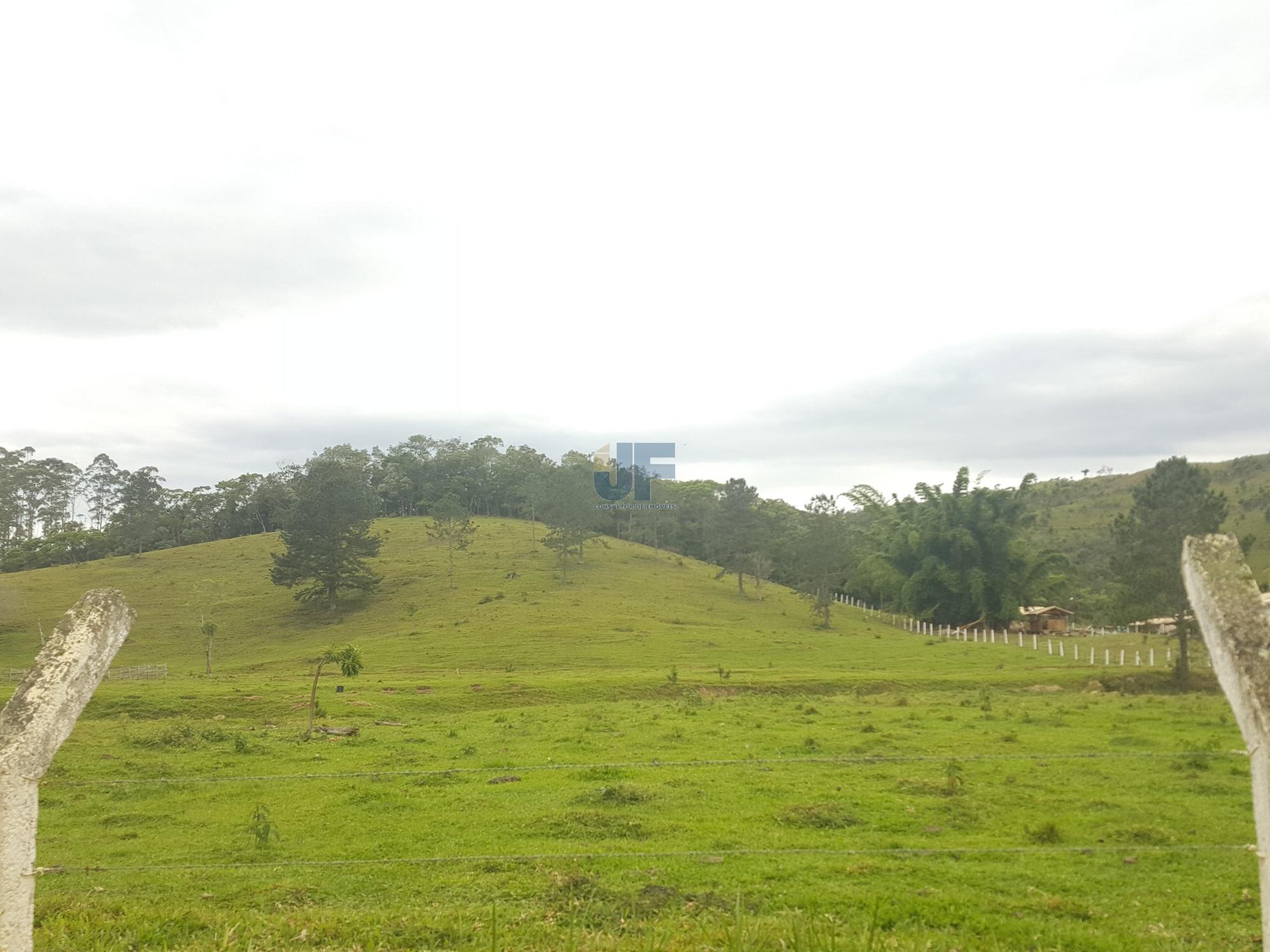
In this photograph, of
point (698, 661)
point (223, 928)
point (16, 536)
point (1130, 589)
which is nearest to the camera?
point (223, 928)

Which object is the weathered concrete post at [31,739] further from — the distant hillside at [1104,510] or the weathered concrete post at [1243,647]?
the distant hillside at [1104,510]

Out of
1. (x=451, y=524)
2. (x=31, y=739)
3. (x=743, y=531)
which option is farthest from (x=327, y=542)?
(x=31, y=739)

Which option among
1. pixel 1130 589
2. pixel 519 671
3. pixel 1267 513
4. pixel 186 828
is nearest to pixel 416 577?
pixel 519 671

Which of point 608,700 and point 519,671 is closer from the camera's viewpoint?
point 608,700

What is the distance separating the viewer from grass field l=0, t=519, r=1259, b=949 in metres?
8.77

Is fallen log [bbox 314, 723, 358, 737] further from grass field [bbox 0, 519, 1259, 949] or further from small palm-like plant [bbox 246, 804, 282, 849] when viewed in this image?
small palm-like plant [bbox 246, 804, 282, 849]

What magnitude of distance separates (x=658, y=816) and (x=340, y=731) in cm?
1460

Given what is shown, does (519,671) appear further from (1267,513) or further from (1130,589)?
(1267,513)

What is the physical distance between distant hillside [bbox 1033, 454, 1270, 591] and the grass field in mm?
60000

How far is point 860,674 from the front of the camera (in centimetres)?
4075

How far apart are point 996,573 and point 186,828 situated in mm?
67054

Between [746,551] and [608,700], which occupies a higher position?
[746,551]

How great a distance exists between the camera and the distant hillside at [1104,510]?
93125 mm

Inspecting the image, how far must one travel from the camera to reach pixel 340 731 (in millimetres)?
25078
